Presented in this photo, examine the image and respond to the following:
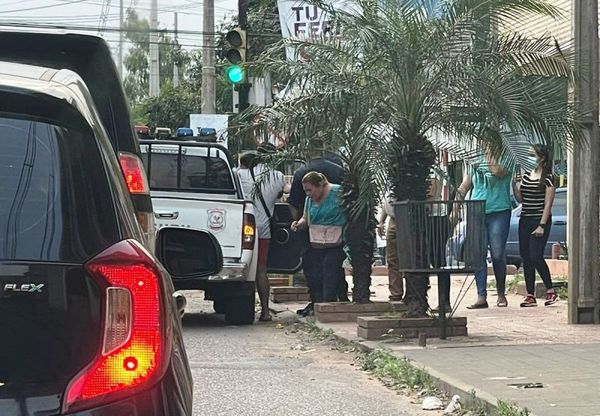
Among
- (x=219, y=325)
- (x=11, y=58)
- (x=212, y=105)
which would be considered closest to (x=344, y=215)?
(x=219, y=325)

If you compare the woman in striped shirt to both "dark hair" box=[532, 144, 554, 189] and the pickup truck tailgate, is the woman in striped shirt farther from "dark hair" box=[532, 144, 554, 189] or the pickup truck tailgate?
the pickup truck tailgate

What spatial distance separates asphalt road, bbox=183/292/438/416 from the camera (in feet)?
20.8

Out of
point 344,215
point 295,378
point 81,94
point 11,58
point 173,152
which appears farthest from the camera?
point 173,152

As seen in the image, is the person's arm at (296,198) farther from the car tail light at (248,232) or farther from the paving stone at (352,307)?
the paving stone at (352,307)

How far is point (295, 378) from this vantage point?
7430 millimetres

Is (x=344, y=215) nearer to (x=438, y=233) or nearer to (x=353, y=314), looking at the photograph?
(x=353, y=314)

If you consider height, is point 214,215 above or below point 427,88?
below

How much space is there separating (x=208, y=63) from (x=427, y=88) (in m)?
14.9

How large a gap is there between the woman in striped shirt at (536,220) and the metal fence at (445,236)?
253 centimetres

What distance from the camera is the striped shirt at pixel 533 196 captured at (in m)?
11.1

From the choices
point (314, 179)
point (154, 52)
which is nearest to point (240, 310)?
point (314, 179)

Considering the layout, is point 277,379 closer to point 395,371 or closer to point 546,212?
point 395,371

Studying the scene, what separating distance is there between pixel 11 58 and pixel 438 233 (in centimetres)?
458

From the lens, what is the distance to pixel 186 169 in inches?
452
